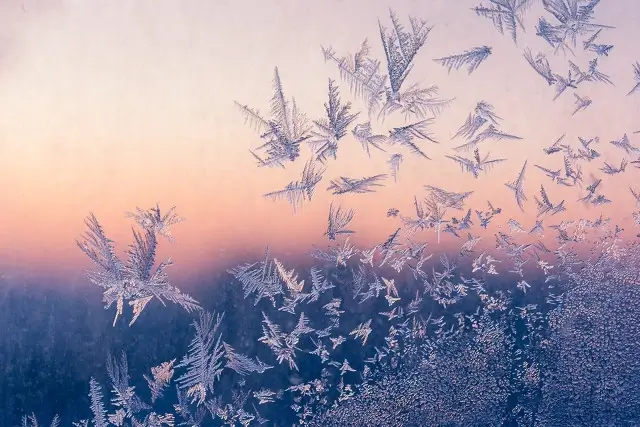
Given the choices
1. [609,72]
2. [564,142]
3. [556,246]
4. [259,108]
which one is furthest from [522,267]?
[259,108]

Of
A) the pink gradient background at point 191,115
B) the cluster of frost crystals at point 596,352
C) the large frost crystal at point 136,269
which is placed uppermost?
the pink gradient background at point 191,115

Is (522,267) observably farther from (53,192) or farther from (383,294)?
(53,192)

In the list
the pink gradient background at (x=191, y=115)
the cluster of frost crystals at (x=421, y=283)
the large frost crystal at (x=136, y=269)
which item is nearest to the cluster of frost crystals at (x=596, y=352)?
the cluster of frost crystals at (x=421, y=283)

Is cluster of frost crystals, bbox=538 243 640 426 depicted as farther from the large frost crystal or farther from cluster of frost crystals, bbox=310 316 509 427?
the large frost crystal

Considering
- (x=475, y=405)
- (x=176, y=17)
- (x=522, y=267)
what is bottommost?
(x=475, y=405)

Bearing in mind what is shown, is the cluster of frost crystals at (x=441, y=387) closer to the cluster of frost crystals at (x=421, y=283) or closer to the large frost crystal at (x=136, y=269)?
the cluster of frost crystals at (x=421, y=283)

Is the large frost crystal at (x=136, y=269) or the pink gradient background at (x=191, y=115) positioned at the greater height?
the pink gradient background at (x=191, y=115)

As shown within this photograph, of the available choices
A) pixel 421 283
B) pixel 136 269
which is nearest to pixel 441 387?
pixel 421 283

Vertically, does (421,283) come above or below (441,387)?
above

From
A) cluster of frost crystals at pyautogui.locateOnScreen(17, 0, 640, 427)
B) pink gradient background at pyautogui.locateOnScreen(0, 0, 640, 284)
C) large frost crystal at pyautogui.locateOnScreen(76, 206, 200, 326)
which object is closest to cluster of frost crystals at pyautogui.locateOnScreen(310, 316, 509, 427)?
cluster of frost crystals at pyautogui.locateOnScreen(17, 0, 640, 427)

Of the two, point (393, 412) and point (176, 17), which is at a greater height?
point (176, 17)

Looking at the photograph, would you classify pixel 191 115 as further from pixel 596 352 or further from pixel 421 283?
pixel 596 352
